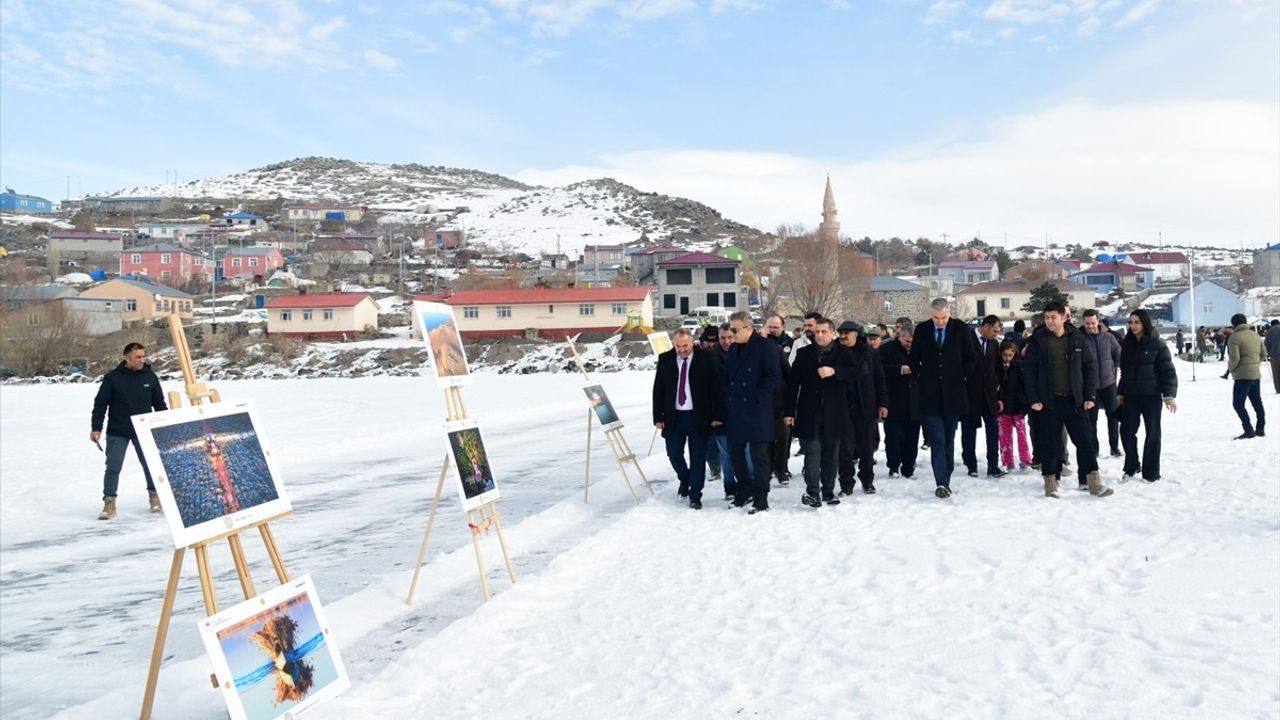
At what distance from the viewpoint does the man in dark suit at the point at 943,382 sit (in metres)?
8.95

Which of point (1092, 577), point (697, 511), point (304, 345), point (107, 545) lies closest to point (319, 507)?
point (107, 545)

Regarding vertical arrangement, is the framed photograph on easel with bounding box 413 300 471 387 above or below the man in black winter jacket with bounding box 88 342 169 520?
above

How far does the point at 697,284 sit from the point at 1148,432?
2347 inches

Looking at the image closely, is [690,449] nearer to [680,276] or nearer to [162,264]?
[680,276]

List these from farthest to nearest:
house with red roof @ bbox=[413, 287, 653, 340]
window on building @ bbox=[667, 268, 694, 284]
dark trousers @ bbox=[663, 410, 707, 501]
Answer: window on building @ bbox=[667, 268, 694, 284] < house with red roof @ bbox=[413, 287, 653, 340] < dark trousers @ bbox=[663, 410, 707, 501]

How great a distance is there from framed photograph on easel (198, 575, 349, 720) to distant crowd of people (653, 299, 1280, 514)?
5.11 meters

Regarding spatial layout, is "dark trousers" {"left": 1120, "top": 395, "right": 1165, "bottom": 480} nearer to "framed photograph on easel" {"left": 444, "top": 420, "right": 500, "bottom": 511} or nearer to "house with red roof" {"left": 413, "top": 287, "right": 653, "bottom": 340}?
"framed photograph on easel" {"left": 444, "top": 420, "right": 500, "bottom": 511}

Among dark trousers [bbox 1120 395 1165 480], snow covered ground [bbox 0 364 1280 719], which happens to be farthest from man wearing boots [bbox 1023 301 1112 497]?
dark trousers [bbox 1120 395 1165 480]

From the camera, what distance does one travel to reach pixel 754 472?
8.86 metres

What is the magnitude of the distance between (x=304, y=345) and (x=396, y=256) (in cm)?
5345

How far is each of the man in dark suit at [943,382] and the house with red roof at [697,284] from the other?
58613 millimetres

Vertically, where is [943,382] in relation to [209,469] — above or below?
below

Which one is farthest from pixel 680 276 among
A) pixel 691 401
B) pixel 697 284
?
pixel 691 401

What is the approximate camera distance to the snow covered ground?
428cm
